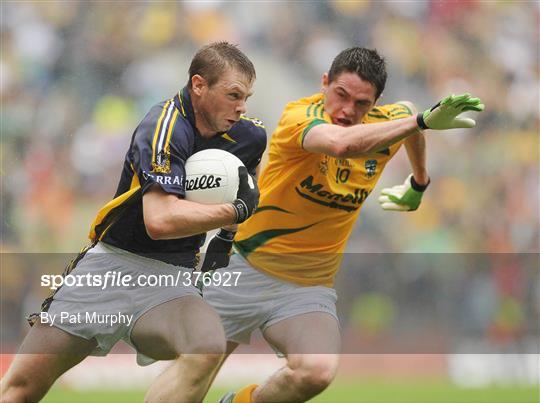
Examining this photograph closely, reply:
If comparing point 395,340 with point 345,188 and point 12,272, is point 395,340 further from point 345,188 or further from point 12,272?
point 345,188

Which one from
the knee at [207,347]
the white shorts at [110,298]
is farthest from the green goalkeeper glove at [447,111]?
the knee at [207,347]

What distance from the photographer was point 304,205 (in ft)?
20.0

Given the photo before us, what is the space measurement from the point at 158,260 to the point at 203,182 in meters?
0.51

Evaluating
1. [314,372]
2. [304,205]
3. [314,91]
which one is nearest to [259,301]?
[304,205]

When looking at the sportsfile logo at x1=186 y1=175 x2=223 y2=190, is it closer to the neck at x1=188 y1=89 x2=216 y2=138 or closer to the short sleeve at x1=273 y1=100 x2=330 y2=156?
the neck at x1=188 y1=89 x2=216 y2=138

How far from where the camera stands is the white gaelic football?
5.01 metres

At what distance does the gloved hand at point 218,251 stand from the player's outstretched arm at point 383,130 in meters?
0.69

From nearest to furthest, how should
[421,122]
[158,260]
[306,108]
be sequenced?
[158,260] → [421,122] → [306,108]

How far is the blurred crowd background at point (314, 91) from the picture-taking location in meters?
11.0

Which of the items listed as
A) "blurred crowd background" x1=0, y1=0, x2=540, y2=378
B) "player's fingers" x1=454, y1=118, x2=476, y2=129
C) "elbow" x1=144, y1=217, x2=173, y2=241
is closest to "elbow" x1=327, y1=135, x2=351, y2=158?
"player's fingers" x1=454, y1=118, x2=476, y2=129

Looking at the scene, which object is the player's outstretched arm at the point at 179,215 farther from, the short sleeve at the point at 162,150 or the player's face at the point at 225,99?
the player's face at the point at 225,99

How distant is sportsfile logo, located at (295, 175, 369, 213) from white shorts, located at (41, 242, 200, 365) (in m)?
1.09

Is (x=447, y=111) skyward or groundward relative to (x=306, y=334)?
skyward

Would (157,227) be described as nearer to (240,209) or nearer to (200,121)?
(240,209)
